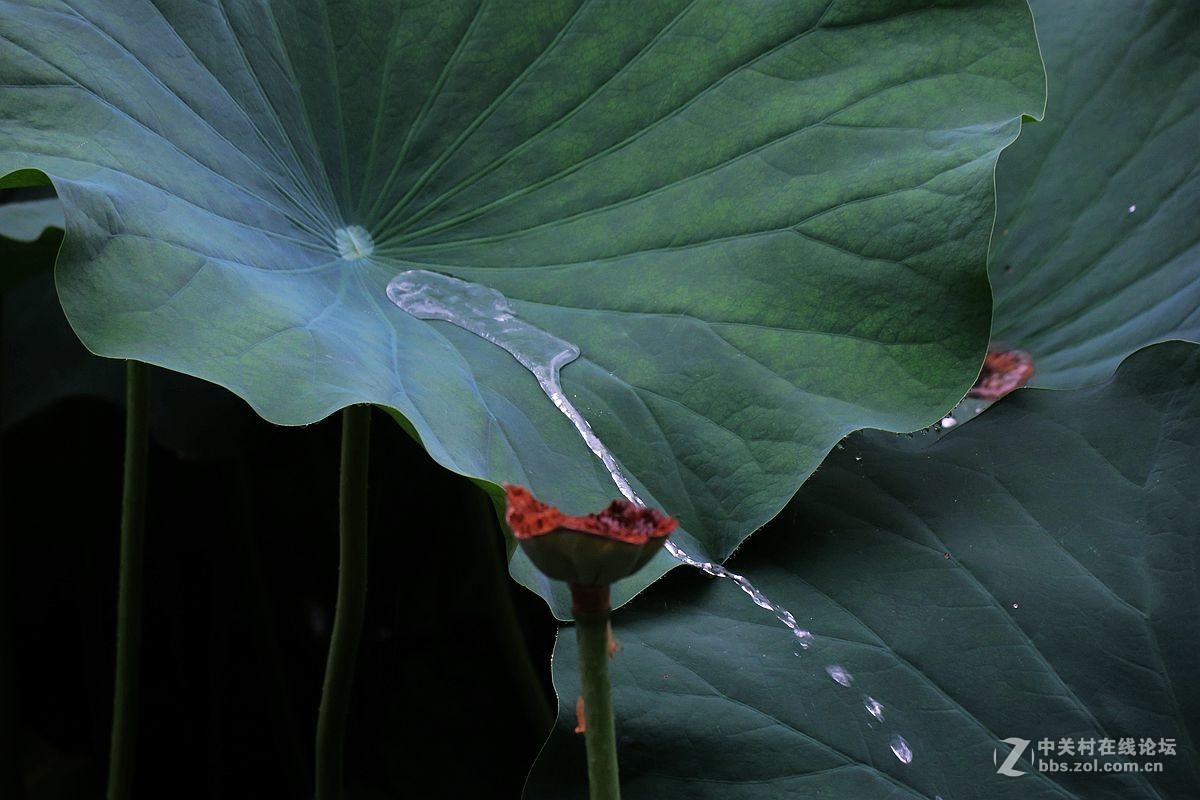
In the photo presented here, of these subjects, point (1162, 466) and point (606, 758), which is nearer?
point (606, 758)

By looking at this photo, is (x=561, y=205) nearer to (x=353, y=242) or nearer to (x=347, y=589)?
(x=353, y=242)

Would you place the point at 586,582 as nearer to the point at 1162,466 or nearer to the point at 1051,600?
the point at 1051,600

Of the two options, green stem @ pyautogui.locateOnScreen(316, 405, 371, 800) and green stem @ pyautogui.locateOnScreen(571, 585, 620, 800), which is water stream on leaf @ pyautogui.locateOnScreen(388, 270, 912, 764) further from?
green stem @ pyautogui.locateOnScreen(571, 585, 620, 800)

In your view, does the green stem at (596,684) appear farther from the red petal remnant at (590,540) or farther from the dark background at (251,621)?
the dark background at (251,621)

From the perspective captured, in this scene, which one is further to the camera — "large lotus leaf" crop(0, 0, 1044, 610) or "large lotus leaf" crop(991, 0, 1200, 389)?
"large lotus leaf" crop(991, 0, 1200, 389)

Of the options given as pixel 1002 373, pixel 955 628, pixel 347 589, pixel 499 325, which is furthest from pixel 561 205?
pixel 1002 373

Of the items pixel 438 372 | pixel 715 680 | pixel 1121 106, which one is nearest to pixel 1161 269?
pixel 1121 106

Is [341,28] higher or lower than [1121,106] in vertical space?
higher

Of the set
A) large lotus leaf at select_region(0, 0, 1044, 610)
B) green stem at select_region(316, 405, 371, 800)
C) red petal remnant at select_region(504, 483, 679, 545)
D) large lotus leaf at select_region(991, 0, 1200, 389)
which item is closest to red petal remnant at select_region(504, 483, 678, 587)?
red petal remnant at select_region(504, 483, 679, 545)
